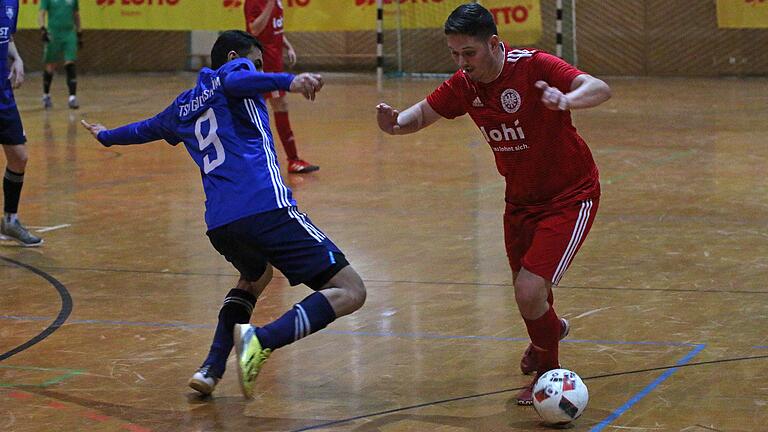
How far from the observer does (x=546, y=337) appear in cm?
471

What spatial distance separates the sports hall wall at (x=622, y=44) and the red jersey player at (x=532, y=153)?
18.0m

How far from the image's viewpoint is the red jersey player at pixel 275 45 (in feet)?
37.2

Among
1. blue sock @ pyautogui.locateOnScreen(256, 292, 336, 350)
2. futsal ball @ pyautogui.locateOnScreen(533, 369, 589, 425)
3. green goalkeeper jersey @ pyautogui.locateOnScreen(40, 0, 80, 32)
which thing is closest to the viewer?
futsal ball @ pyautogui.locateOnScreen(533, 369, 589, 425)

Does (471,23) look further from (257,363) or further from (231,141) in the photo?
(257,363)

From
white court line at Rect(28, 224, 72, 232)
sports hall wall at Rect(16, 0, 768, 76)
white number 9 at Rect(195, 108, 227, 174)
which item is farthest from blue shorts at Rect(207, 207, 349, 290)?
sports hall wall at Rect(16, 0, 768, 76)

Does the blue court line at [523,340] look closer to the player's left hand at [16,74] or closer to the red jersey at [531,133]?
the red jersey at [531,133]

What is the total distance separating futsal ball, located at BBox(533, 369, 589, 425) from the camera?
4.41 metres

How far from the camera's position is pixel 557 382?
4496 mm

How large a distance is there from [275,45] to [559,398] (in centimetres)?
792

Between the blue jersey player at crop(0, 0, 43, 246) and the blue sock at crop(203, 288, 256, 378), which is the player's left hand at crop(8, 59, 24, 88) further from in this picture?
the blue sock at crop(203, 288, 256, 378)

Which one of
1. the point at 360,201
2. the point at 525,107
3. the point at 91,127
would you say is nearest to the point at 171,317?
the point at 91,127

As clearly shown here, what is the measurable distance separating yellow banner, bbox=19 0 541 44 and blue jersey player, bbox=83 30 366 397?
16.7m

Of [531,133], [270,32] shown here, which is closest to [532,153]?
[531,133]

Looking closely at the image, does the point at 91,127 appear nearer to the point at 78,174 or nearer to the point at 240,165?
the point at 240,165
